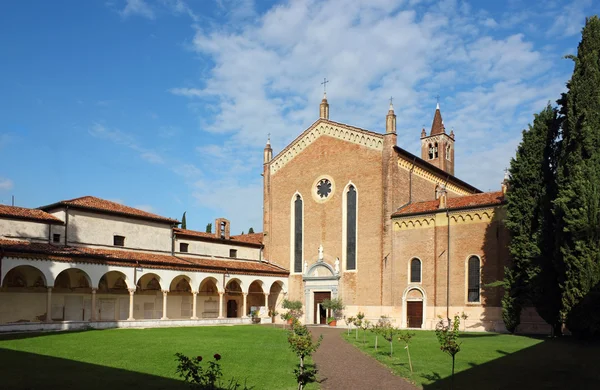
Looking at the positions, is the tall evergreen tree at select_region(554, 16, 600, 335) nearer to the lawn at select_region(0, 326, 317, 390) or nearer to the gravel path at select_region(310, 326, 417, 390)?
the gravel path at select_region(310, 326, 417, 390)

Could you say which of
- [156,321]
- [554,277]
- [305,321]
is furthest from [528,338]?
[156,321]

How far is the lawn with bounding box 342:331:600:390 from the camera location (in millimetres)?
14062

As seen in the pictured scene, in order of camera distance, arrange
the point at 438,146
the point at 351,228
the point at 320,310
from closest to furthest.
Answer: the point at 351,228
the point at 320,310
the point at 438,146

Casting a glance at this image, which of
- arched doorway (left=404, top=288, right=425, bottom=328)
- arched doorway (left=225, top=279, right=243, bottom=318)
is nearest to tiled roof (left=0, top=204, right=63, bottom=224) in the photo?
arched doorway (left=225, top=279, right=243, bottom=318)

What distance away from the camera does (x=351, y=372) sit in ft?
54.0

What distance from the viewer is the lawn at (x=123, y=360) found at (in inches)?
524

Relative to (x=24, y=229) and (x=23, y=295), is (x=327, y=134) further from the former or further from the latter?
(x=23, y=295)

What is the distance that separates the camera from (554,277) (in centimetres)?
2595

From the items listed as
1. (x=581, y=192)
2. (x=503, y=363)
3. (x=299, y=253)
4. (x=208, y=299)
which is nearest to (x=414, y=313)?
(x=299, y=253)

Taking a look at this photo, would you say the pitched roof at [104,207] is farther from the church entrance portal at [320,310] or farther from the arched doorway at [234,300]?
the church entrance portal at [320,310]

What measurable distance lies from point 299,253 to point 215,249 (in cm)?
660

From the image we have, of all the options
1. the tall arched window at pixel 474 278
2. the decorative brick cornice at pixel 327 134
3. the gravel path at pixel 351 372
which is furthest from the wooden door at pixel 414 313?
the gravel path at pixel 351 372

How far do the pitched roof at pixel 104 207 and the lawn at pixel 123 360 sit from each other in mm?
9587

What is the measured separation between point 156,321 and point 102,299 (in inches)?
166
